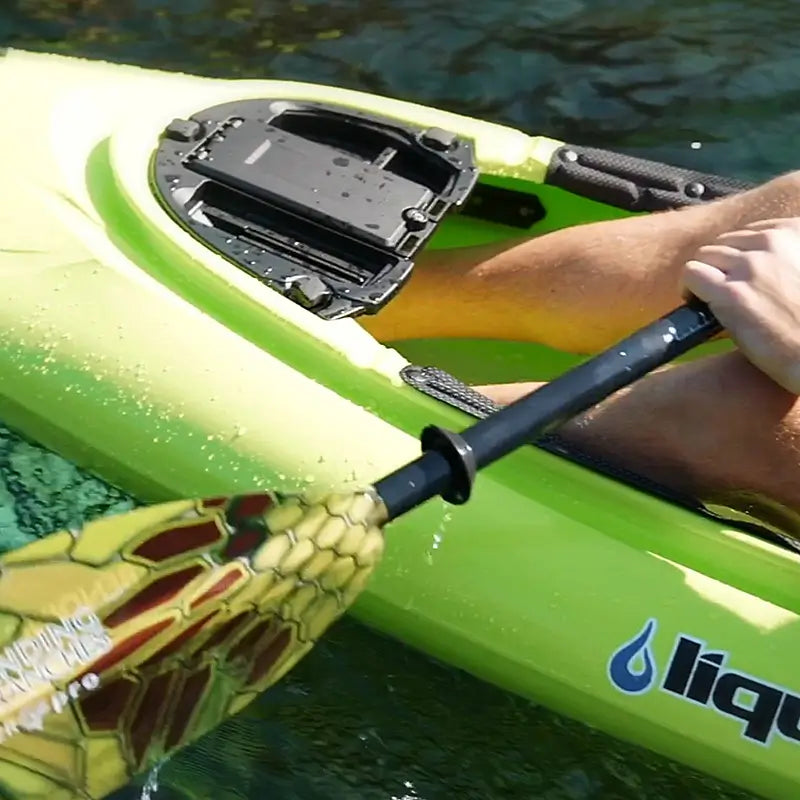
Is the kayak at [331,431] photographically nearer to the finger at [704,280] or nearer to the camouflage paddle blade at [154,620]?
the camouflage paddle blade at [154,620]

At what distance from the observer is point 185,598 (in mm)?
1037

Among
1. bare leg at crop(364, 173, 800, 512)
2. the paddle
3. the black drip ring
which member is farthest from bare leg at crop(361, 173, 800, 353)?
the black drip ring

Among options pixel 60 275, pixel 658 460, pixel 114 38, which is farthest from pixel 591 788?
pixel 114 38

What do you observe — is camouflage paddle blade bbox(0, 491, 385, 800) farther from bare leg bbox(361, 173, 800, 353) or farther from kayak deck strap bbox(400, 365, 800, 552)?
bare leg bbox(361, 173, 800, 353)

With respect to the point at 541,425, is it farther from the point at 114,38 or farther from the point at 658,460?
the point at 114,38

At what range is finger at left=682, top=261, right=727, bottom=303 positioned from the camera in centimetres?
127

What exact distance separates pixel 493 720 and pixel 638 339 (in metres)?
0.45

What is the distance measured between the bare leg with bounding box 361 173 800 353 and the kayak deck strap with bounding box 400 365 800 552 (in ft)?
1.03

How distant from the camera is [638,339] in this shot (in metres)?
1.21

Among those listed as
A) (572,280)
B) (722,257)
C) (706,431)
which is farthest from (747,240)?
(572,280)

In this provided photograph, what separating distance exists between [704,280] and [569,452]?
21 centimetres

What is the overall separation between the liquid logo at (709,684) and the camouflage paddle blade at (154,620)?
0.28m

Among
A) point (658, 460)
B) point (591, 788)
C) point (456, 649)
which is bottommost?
point (591, 788)

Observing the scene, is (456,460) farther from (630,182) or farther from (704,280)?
(630,182)
